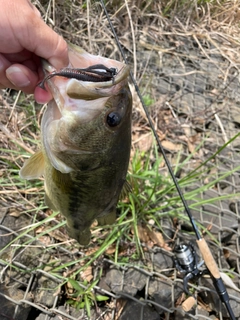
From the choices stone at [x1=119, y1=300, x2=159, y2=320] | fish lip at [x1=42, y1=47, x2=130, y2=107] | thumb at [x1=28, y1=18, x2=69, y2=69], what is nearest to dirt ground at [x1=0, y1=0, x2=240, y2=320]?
stone at [x1=119, y1=300, x2=159, y2=320]

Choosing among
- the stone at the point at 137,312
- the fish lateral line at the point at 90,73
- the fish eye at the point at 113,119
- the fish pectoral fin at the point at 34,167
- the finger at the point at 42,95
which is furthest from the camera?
the stone at the point at 137,312

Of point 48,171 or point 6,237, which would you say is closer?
point 48,171

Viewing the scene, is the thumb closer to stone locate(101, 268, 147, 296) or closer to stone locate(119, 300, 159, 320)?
stone locate(101, 268, 147, 296)

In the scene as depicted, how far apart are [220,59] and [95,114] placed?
3678 millimetres

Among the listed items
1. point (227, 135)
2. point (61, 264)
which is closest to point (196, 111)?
point (227, 135)

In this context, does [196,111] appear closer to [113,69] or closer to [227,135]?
[227,135]

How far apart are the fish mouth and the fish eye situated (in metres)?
0.09

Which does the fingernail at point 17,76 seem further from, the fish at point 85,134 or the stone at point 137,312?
the stone at point 137,312

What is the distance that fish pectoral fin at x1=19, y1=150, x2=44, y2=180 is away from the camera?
1.78m

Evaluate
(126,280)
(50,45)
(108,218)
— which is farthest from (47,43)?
(126,280)

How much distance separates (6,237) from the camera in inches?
103

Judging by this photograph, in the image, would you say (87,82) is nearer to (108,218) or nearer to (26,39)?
(26,39)

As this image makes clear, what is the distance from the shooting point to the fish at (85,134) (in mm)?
1324

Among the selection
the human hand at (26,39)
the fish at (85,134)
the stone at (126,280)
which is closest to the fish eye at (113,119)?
the fish at (85,134)
